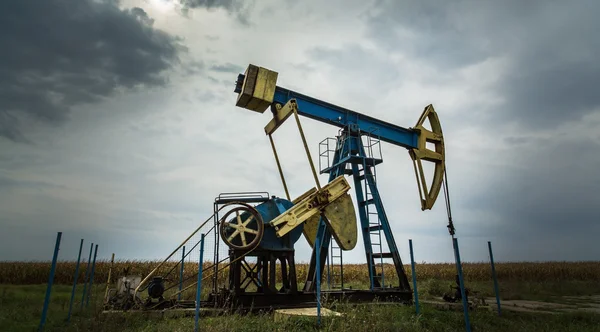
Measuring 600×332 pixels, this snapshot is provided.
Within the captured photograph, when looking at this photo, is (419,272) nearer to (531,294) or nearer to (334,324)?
(531,294)

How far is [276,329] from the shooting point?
197 inches

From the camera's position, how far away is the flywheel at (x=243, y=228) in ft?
20.8

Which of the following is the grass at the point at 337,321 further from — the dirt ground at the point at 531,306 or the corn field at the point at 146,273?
the corn field at the point at 146,273

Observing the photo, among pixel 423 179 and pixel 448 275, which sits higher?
pixel 423 179

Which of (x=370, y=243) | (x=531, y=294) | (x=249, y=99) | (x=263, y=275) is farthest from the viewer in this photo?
(x=531, y=294)

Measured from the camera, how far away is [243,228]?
21.2 feet

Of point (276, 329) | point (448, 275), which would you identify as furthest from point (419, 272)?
point (276, 329)

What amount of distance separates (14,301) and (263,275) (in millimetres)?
6603

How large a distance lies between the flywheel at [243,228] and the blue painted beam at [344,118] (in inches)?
103

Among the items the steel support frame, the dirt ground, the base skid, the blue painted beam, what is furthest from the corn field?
the dirt ground

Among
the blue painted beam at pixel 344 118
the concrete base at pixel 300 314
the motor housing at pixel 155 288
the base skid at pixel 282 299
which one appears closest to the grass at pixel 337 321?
the concrete base at pixel 300 314

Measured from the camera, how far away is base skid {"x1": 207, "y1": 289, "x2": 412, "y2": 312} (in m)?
6.38

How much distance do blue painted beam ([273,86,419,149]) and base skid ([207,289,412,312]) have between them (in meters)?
3.83

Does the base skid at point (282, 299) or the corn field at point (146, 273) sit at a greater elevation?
the corn field at point (146, 273)
